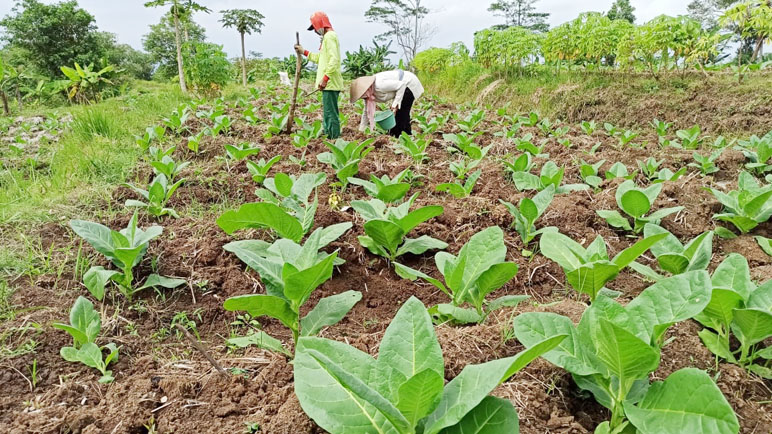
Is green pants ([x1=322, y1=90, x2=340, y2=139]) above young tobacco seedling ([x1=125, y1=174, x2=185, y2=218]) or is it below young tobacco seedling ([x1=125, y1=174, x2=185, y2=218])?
above

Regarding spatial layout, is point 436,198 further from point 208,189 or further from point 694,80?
point 694,80

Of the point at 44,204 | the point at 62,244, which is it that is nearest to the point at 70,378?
the point at 62,244

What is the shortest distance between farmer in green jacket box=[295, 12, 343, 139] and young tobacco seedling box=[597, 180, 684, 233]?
3916 millimetres

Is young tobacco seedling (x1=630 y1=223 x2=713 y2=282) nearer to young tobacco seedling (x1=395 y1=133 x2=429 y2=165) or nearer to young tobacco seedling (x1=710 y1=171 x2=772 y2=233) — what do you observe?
young tobacco seedling (x1=710 y1=171 x2=772 y2=233)

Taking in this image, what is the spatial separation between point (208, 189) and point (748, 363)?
361 centimetres

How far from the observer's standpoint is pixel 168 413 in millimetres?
1433

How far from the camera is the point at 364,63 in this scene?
20.1 metres

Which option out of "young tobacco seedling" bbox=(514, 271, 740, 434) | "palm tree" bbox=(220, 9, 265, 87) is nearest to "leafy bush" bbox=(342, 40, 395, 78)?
"palm tree" bbox=(220, 9, 265, 87)

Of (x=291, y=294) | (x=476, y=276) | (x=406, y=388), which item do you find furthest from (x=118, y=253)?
(x=406, y=388)

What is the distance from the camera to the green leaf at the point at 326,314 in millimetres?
1669

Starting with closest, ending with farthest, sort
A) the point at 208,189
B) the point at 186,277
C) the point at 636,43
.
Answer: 1. the point at 186,277
2. the point at 208,189
3. the point at 636,43

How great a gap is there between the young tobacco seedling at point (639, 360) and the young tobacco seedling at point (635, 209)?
1.53 meters

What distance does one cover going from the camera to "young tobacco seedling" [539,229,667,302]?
1.59m

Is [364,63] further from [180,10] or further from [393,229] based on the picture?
[393,229]
